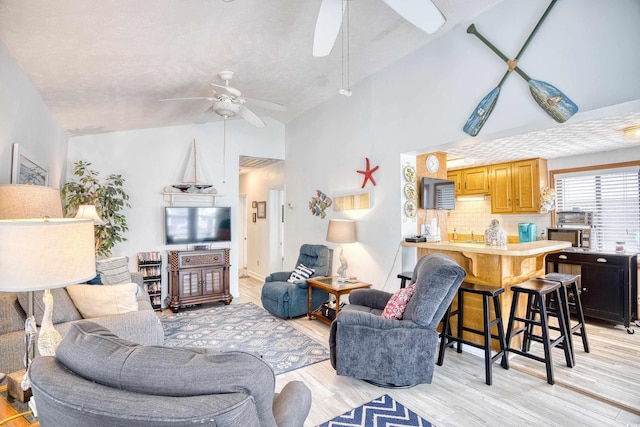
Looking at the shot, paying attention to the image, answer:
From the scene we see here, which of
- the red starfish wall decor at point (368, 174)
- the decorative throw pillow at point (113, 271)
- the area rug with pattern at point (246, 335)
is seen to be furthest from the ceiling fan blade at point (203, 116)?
the area rug with pattern at point (246, 335)

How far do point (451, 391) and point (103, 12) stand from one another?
3.51 m

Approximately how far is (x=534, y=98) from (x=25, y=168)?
4054 mm

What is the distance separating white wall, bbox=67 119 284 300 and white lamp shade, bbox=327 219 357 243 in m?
2.09

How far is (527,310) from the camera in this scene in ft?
10.4

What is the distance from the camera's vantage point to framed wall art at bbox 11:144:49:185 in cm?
228

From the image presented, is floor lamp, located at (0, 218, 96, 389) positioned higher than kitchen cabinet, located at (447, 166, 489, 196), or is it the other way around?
kitchen cabinet, located at (447, 166, 489, 196)

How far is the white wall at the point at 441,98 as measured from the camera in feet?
7.86

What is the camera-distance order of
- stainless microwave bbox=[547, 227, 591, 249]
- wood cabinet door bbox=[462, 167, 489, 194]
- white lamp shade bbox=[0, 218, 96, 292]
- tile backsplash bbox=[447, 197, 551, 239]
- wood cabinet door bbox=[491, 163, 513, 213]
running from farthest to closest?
wood cabinet door bbox=[462, 167, 489, 194]
wood cabinet door bbox=[491, 163, 513, 213]
tile backsplash bbox=[447, 197, 551, 239]
stainless microwave bbox=[547, 227, 591, 249]
white lamp shade bbox=[0, 218, 96, 292]

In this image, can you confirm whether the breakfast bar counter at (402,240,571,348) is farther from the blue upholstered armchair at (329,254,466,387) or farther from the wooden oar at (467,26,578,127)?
the wooden oar at (467,26,578,127)

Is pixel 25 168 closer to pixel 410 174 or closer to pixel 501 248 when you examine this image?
pixel 410 174

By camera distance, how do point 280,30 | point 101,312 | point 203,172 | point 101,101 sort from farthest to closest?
point 203,172 < point 101,101 < point 280,30 < point 101,312

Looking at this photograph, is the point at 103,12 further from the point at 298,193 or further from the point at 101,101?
the point at 298,193

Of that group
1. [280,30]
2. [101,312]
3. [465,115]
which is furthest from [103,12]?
[465,115]

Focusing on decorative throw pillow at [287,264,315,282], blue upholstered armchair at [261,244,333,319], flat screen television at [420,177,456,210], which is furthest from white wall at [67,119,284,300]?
flat screen television at [420,177,456,210]
